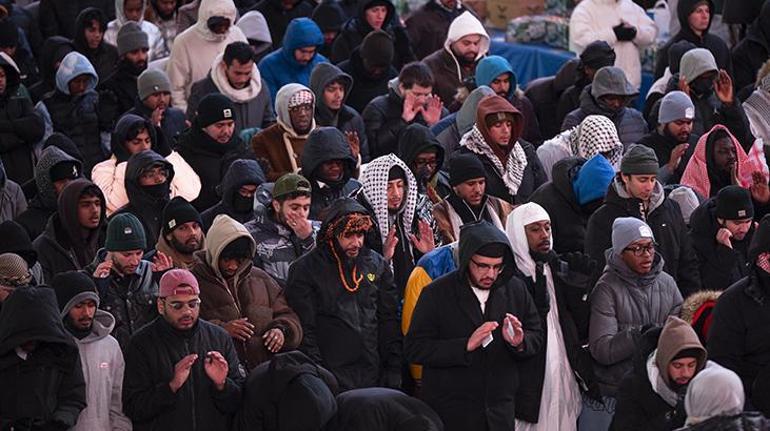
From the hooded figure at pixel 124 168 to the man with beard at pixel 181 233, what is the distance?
4.24 ft

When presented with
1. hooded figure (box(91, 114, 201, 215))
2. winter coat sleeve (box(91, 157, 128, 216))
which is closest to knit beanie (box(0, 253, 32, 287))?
winter coat sleeve (box(91, 157, 128, 216))

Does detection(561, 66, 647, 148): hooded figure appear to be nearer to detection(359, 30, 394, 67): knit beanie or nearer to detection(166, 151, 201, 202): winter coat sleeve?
detection(359, 30, 394, 67): knit beanie

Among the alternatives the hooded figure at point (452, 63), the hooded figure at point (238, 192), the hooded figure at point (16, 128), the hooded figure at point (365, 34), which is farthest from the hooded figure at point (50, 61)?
the hooded figure at point (238, 192)

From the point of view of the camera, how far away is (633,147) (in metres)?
12.6

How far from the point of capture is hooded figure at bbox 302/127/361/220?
1271 centimetres

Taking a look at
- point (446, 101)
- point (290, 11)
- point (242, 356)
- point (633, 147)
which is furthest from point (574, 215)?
point (290, 11)

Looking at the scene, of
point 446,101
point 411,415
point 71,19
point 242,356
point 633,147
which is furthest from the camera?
point 71,19

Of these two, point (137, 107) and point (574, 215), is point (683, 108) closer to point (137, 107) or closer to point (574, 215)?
point (574, 215)

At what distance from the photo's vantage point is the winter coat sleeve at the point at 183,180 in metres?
13.6

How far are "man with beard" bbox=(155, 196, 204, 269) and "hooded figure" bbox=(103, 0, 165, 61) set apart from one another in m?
4.62

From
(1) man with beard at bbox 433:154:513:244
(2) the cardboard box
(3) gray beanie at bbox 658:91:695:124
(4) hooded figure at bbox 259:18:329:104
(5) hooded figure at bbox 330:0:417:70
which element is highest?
(1) man with beard at bbox 433:154:513:244

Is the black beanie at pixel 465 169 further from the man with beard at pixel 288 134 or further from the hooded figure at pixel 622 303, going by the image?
the man with beard at pixel 288 134

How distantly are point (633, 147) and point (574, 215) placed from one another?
53 centimetres

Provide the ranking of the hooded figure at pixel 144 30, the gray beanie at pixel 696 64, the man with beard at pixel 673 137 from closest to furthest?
the man with beard at pixel 673 137
the gray beanie at pixel 696 64
the hooded figure at pixel 144 30
